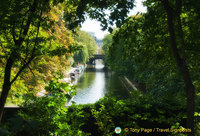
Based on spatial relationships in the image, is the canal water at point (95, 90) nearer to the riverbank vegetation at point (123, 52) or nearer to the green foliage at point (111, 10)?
the riverbank vegetation at point (123, 52)

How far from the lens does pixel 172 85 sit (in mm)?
11375

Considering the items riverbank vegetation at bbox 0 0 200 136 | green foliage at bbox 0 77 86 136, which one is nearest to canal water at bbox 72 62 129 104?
riverbank vegetation at bbox 0 0 200 136

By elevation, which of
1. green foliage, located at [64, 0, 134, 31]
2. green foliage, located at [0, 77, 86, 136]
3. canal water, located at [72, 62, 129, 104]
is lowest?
canal water, located at [72, 62, 129, 104]

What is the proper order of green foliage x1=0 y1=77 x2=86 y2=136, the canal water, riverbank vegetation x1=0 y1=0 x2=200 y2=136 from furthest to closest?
the canal water, green foliage x1=0 y1=77 x2=86 y2=136, riverbank vegetation x1=0 y1=0 x2=200 y2=136

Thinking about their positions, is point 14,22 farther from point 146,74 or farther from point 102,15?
point 146,74

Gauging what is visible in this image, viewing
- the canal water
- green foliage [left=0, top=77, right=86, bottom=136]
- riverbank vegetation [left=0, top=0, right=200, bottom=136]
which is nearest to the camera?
riverbank vegetation [left=0, top=0, right=200, bottom=136]

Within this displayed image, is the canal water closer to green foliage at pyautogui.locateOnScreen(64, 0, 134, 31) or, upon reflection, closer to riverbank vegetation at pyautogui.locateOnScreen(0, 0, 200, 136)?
riverbank vegetation at pyautogui.locateOnScreen(0, 0, 200, 136)

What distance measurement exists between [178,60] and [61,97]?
2.59 metres

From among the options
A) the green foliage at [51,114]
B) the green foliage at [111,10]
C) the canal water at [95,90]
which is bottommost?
the canal water at [95,90]

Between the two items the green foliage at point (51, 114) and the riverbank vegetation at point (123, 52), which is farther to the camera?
the green foliage at point (51, 114)

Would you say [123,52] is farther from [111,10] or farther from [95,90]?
[95,90]

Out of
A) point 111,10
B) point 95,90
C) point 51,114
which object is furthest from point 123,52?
point 95,90

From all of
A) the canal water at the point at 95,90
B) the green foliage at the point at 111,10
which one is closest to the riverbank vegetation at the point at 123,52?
the green foliage at the point at 111,10

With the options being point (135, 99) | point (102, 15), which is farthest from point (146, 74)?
point (102, 15)
